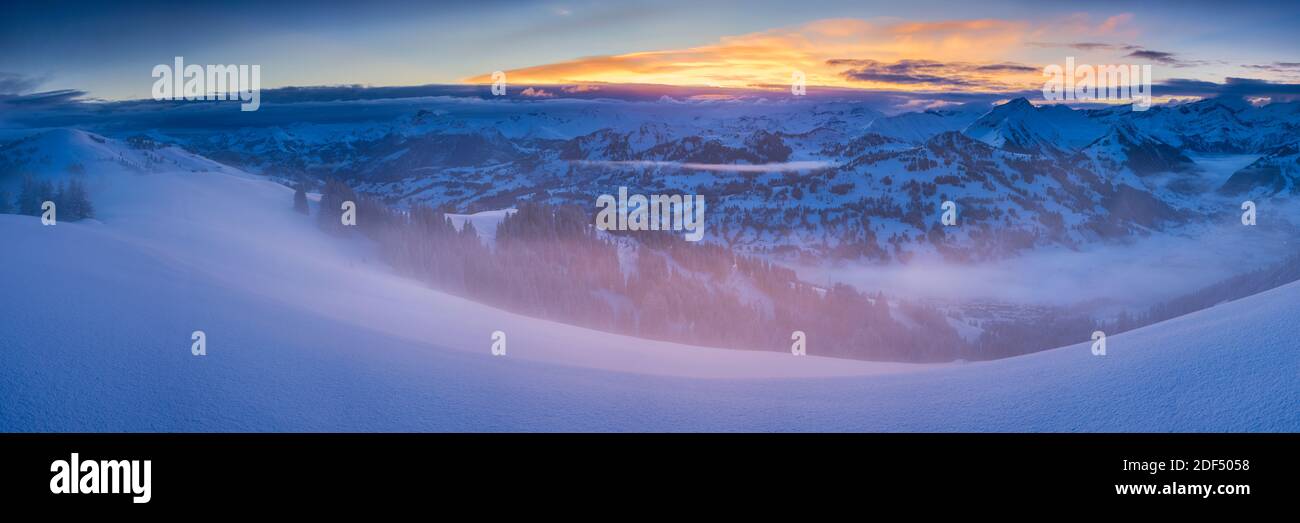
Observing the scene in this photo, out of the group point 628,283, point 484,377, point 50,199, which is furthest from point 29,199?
point 628,283

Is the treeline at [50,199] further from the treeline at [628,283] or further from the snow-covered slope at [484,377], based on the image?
the snow-covered slope at [484,377]

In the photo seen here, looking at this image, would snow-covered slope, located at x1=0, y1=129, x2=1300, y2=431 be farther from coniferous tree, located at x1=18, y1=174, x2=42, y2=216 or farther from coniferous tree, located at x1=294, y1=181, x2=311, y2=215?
coniferous tree, located at x1=294, y1=181, x2=311, y2=215

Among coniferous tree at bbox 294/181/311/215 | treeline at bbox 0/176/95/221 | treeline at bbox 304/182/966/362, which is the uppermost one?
coniferous tree at bbox 294/181/311/215

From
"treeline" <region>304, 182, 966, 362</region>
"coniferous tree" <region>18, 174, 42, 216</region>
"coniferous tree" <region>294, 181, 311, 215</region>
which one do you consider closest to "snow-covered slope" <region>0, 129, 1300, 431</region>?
"coniferous tree" <region>18, 174, 42, 216</region>

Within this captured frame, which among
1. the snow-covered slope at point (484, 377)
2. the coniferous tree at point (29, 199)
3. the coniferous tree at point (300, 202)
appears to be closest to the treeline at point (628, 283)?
the coniferous tree at point (300, 202)
